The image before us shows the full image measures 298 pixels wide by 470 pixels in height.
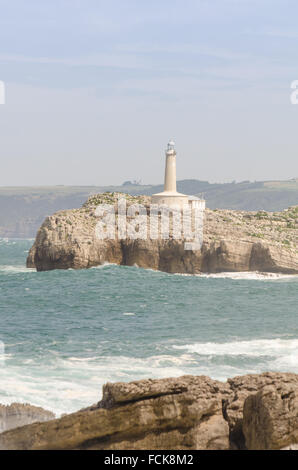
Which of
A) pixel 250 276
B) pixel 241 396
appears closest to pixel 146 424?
pixel 241 396

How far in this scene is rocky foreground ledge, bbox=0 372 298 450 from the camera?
1086 cm

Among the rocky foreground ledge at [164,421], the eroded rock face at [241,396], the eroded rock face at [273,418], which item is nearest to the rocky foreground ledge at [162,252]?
the eroded rock face at [241,396]

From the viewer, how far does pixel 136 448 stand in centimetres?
1083

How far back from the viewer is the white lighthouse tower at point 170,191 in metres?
71.0

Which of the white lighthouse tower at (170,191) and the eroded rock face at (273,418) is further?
the white lighthouse tower at (170,191)

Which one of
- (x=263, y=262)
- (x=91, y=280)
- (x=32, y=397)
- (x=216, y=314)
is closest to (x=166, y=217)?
(x=263, y=262)

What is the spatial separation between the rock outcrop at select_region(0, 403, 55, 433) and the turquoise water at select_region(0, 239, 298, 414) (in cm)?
88

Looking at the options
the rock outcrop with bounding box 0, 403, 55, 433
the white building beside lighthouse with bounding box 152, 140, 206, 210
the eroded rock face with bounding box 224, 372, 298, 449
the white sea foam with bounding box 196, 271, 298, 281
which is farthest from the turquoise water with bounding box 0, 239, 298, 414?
the white building beside lighthouse with bounding box 152, 140, 206, 210

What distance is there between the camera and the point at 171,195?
234ft

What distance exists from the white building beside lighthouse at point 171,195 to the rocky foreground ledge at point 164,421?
59.1 m

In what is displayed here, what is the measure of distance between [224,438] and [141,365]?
10.0m

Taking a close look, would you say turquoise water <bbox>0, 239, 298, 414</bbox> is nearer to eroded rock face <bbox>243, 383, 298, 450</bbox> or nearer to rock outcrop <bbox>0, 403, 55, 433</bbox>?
rock outcrop <bbox>0, 403, 55, 433</bbox>

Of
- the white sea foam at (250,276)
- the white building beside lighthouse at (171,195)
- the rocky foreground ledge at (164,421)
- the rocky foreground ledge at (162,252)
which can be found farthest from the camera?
the white building beside lighthouse at (171,195)

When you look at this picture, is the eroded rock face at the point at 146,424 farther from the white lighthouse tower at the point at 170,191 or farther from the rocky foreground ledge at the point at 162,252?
the white lighthouse tower at the point at 170,191
